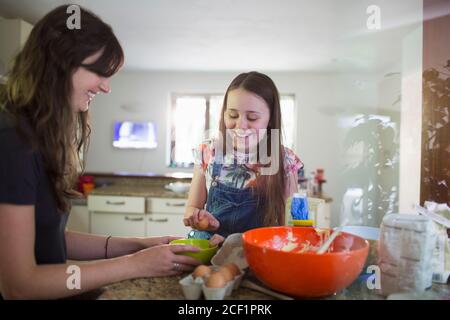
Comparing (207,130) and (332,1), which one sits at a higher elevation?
(332,1)

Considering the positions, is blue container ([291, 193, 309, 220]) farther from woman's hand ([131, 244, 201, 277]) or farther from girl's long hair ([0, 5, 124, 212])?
girl's long hair ([0, 5, 124, 212])

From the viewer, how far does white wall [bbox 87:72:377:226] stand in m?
1.08

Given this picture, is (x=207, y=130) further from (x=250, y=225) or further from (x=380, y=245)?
(x=380, y=245)

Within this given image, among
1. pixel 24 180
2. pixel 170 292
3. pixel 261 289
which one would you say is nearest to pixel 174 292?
pixel 170 292

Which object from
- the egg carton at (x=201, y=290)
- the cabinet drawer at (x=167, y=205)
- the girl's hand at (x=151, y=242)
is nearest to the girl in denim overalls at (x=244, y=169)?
the girl's hand at (x=151, y=242)

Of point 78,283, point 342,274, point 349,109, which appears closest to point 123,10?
point 78,283

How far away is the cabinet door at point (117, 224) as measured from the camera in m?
1.10

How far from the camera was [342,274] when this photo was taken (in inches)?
19.6

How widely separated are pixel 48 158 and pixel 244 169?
0.52 m

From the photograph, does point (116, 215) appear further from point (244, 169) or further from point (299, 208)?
point (299, 208)

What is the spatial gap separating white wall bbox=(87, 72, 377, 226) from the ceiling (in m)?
0.04

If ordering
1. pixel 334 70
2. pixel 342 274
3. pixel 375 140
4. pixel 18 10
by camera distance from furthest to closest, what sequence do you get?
pixel 375 140, pixel 334 70, pixel 18 10, pixel 342 274

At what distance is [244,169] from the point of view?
3.05ft

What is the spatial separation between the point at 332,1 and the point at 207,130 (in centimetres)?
53
